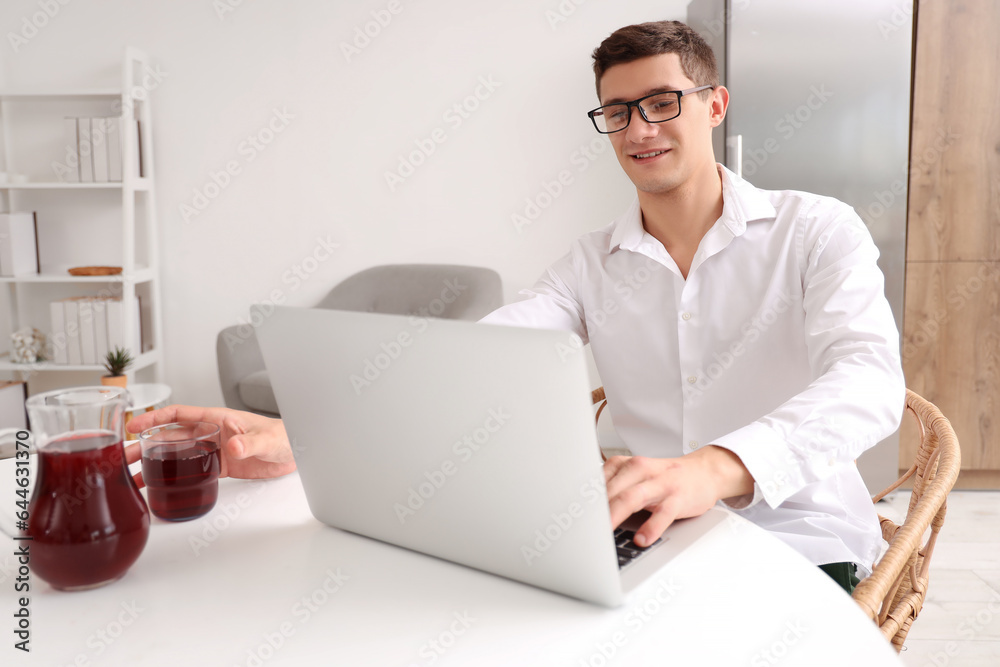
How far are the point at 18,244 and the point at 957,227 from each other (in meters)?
3.87

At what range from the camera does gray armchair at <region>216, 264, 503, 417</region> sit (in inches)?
119

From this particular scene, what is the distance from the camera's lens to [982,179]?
2742mm

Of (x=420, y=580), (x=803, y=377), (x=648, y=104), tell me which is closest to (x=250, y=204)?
(x=648, y=104)

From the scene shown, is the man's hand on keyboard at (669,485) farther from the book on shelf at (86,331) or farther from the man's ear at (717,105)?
the book on shelf at (86,331)

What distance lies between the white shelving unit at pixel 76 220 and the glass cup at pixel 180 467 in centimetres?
282

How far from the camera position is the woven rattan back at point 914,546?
76 centimetres

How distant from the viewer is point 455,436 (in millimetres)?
675

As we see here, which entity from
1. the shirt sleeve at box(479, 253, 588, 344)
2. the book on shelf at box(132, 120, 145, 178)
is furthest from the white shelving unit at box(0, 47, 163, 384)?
the shirt sleeve at box(479, 253, 588, 344)

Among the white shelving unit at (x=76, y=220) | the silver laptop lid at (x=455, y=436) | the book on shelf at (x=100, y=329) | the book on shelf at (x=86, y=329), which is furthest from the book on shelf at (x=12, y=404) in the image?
the silver laptop lid at (x=455, y=436)

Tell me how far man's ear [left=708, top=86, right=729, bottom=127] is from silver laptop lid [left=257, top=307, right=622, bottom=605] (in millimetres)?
1045

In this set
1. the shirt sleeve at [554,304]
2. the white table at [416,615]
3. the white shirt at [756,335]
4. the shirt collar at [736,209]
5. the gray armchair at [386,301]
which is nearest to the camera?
the white table at [416,615]

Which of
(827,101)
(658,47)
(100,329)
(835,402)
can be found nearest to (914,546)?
(835,402)

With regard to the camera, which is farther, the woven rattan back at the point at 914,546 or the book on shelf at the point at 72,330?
the book on shelf at the point at 72,330

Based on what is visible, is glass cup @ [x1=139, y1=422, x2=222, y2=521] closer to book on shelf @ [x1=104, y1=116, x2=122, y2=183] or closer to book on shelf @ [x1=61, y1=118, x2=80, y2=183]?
book on shelf @ [x1=104, y1=116, x2=122, y2=183]
